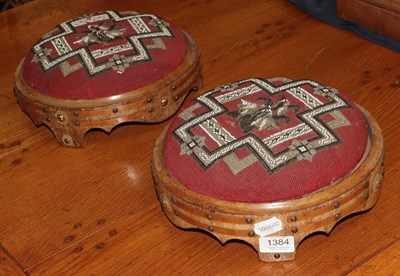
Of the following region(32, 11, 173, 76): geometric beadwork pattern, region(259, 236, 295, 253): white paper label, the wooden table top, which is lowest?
the wooden table top

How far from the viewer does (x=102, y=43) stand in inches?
91.5

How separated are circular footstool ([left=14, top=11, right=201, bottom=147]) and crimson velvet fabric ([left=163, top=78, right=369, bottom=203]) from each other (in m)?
0.26

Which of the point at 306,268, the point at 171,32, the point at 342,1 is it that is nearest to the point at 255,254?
the point at 306,268

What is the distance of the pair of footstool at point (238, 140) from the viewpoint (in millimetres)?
1811

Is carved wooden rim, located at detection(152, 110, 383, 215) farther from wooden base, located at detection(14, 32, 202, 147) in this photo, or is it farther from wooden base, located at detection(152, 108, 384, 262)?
wooden base, located at detection(14, 32, 202, 147)

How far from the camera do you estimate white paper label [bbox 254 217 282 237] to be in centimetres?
181

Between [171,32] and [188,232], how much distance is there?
664 millimetres

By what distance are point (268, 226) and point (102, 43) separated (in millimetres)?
802

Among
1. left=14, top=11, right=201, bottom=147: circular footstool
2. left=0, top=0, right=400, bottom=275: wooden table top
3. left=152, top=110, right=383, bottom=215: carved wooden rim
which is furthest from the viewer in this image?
left=14, top=11, right=201, bottom=147: circular footstool

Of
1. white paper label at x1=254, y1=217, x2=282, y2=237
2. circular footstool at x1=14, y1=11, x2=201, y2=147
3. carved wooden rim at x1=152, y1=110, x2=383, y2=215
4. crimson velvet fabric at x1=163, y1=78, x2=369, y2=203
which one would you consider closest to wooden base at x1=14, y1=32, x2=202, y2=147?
circular footstool at x1=14, y1=11, x2=201, y2=147

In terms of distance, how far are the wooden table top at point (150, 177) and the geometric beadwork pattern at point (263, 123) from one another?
0.23 meters

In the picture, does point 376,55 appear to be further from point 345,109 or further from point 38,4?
point 38,4

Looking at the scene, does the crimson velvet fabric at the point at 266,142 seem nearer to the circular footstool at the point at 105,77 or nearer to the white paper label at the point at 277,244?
the white paper label at the point at 277,244

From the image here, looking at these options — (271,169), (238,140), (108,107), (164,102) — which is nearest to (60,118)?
(108,107)
